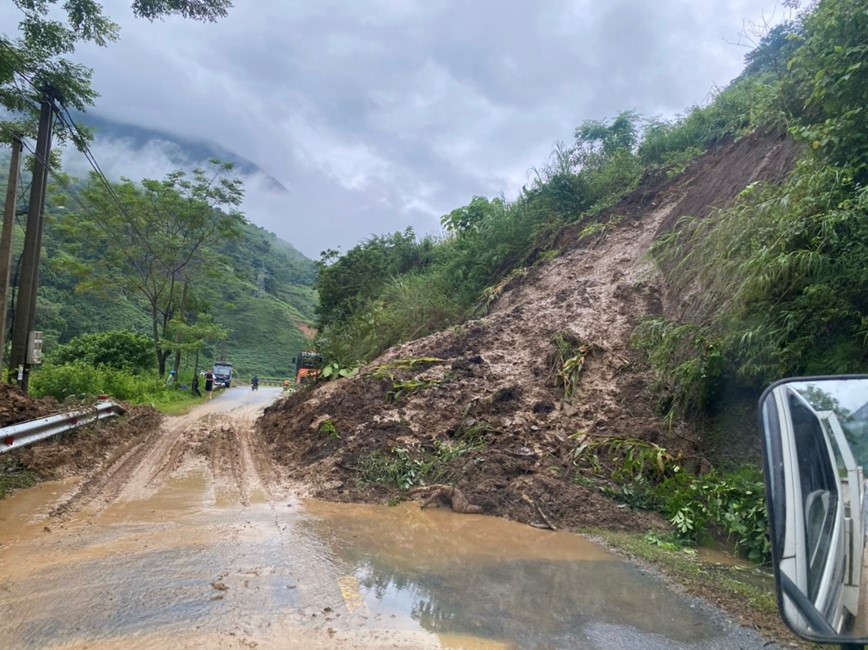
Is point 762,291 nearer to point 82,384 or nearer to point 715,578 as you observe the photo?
→ point 715,578

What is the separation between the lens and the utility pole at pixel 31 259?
45.7ft

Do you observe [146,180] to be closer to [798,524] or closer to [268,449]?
[268,449]

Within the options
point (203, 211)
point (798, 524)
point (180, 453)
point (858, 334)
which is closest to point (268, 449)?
point (180, 453)

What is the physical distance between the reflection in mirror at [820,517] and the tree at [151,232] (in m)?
29.2

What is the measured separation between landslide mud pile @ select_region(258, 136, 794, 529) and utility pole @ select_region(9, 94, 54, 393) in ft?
19.3

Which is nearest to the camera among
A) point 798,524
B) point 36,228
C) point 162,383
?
point 798,524

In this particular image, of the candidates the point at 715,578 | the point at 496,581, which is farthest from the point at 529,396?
the point at 496,581

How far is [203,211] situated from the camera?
28906 millimetres

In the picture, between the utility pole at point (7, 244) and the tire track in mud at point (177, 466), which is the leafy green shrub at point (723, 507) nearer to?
the tire track in mud at point (177, 466)

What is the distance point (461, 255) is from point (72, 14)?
505 inches

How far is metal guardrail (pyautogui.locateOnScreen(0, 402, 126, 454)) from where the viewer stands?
7883 mm

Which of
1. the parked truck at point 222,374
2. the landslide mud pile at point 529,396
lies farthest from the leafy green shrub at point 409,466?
the parked truck at point 222,374

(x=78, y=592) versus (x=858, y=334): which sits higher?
(x=858, y=334)

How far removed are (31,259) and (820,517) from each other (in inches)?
665
